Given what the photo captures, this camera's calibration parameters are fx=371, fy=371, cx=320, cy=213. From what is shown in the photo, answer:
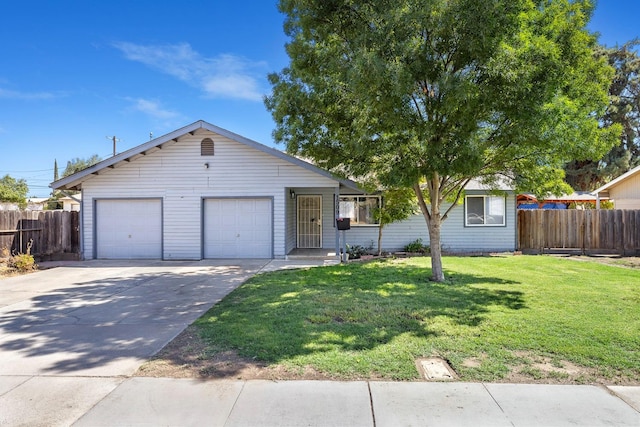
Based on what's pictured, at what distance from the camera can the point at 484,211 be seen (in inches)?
574

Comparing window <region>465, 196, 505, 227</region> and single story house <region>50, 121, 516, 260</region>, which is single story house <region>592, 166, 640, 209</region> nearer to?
window <region>465, 196, 505, 227</region>

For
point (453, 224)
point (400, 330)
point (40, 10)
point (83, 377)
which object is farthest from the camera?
point (453, 224)

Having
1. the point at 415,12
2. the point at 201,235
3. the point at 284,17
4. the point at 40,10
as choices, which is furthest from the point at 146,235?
the point at 415,12

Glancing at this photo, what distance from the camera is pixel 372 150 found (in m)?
7.43

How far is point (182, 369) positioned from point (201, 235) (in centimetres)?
950

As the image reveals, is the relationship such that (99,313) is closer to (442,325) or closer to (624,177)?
(442,325)

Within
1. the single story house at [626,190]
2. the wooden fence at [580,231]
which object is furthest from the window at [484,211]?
the single story house at [626,190]

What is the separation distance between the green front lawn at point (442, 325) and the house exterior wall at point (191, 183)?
14.9ft

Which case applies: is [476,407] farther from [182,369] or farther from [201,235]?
[201,235]

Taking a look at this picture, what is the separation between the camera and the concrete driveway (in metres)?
4.29

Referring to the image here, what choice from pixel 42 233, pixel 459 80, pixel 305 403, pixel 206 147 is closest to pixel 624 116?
pixel 459 80

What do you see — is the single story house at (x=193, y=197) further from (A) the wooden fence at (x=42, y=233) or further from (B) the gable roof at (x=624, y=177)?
(B) the gable roof at (x=624, y=177)

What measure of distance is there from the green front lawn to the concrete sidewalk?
1.03 ft

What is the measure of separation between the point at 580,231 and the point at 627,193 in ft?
23.2
